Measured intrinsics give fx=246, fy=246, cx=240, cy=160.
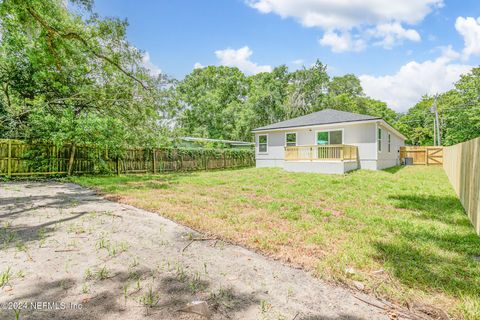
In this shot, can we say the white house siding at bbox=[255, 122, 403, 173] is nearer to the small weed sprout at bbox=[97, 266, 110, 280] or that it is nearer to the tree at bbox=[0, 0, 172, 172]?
the tree at bbox=[0, 0, 172, 172]

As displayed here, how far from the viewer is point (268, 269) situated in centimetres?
279

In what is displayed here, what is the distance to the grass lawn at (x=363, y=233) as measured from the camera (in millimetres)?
2510

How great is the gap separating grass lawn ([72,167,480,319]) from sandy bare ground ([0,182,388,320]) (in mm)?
396

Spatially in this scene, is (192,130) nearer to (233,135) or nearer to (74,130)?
(233,135)

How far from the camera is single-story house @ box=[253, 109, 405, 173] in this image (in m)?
13.4

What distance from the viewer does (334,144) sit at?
49.5 ft

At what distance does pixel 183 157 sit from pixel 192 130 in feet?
58.0

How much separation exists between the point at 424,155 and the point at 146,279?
2639 centimetres

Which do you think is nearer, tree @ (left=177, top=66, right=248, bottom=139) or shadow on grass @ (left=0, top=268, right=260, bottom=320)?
shadow on grass @ (left=0, top=268, right=260, bottom=320)

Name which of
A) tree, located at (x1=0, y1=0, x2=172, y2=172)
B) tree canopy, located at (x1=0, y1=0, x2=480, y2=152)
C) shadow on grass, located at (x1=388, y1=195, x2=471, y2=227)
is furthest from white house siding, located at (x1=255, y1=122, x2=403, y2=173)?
tree, located at (x1=0, y1=0, x2=172, y2=172)

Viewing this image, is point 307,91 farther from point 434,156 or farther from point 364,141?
point 364,141

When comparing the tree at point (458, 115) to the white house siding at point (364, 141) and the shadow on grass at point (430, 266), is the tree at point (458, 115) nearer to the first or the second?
the white house siding at point (364, 141)

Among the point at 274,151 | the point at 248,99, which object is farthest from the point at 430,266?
the point at 248,99

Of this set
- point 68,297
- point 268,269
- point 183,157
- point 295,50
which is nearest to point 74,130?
point 183,157
